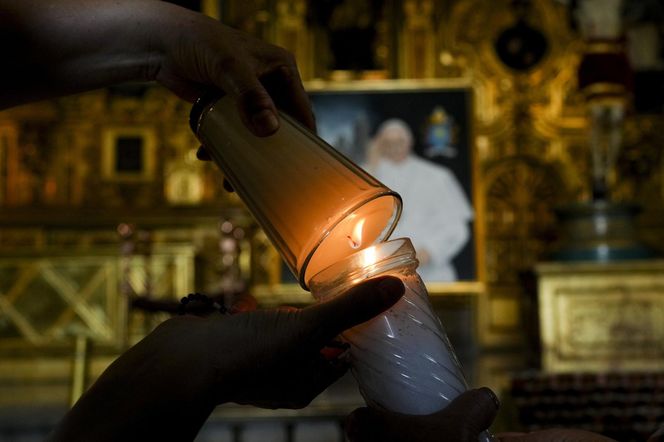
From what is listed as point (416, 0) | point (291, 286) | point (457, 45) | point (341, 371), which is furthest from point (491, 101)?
point (341, 371)

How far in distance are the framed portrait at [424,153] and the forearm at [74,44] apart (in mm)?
5888

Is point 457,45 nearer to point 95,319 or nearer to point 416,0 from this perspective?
point 416,0

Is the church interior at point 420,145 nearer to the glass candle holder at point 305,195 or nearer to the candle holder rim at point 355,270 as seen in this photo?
the glass candle holder at point 305,195

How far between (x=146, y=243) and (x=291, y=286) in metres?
1.64

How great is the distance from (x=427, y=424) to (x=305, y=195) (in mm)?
196

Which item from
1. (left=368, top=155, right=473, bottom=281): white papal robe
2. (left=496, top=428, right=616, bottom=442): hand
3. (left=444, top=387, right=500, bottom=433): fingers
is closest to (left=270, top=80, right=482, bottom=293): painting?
(left=368, top=155, right=473, bottom=281): white papal robe

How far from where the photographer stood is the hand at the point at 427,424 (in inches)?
21.0

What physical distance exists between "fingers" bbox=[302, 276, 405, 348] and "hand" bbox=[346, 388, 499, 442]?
0.22 feet

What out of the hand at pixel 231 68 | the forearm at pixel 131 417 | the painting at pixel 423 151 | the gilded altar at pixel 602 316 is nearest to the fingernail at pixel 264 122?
the hand at pixel 231 68

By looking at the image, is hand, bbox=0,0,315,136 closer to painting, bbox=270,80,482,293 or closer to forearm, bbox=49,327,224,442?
forearm, bbox=49,327,224,442

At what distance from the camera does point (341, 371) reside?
23.6 inches

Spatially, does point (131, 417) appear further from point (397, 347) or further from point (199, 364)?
point (397, 347)

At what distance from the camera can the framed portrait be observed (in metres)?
6.69

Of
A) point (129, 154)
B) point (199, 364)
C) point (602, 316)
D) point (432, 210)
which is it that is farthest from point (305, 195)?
point (129, 154)
